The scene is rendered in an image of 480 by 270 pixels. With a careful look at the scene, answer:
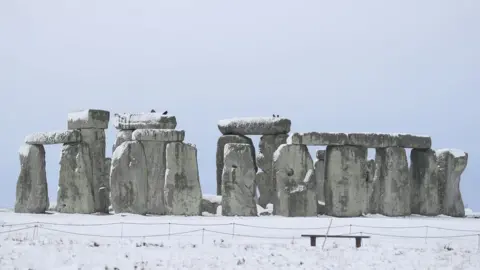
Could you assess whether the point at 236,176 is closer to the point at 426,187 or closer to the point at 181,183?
the point at 181,183

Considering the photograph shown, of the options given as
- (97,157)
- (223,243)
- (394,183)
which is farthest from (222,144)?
(223,243)

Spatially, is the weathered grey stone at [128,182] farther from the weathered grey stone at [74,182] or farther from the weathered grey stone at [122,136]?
the weathered grey stone at [122,136]

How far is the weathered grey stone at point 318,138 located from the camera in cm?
2700

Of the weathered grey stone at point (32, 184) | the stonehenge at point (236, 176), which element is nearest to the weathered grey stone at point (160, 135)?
the stonehenge at point (236, 176)

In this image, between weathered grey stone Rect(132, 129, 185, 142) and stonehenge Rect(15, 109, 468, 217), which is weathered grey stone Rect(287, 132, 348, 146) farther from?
weathered grey stone Rect(132, 129, 185, 142)

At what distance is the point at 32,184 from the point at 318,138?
357 inches

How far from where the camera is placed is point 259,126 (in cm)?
3206

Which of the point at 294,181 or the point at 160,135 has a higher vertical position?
the point at 160,135

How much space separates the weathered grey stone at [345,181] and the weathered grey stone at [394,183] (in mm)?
1690

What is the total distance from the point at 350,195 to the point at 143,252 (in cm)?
1074

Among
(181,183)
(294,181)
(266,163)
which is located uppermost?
(266,163)

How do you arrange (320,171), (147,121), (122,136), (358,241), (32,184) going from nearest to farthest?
(358,241)
(32,184)
(147,121)
(122,136)
(320,171)

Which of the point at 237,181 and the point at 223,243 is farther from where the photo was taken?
the point at 237,181

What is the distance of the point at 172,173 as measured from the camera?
26.8m
